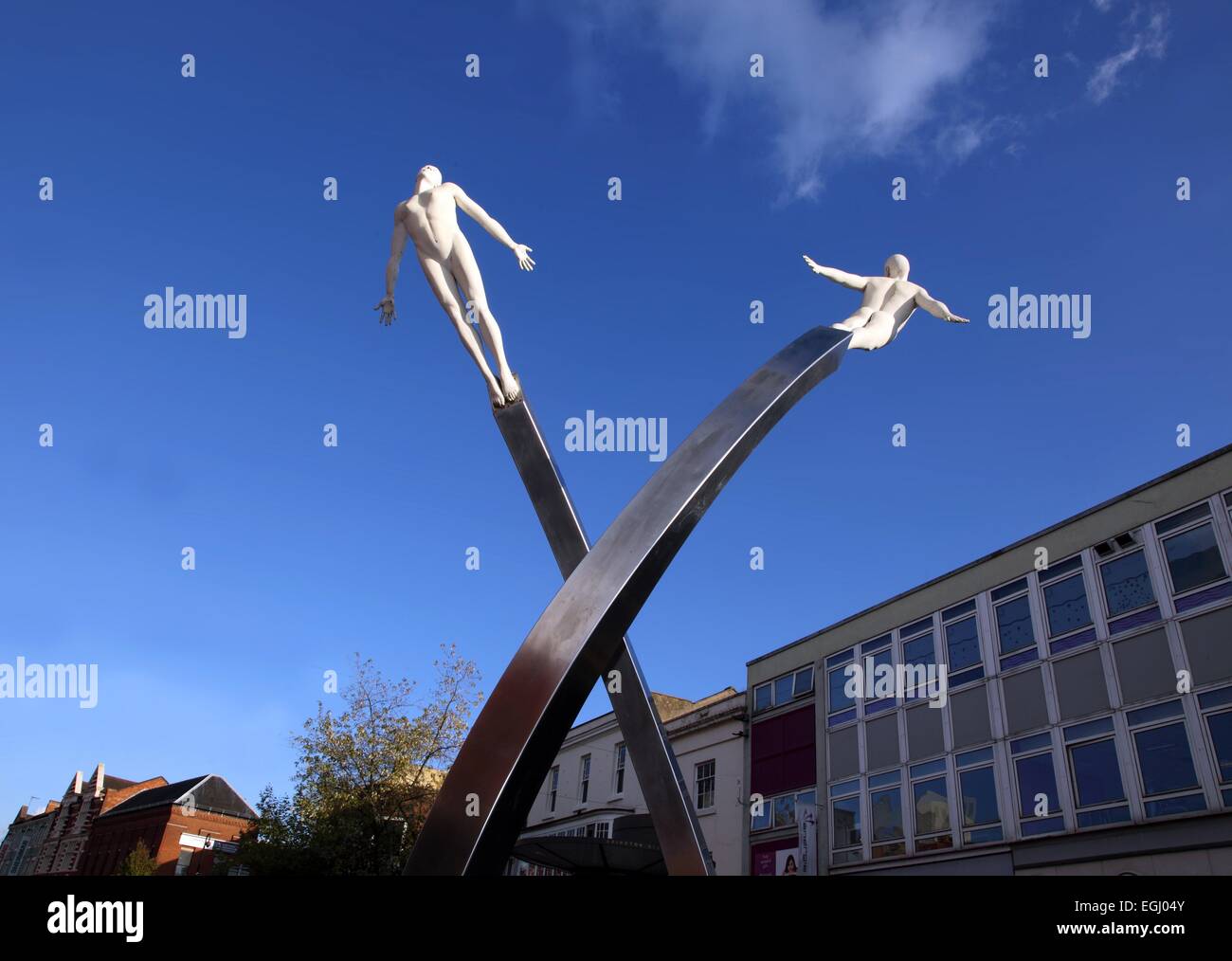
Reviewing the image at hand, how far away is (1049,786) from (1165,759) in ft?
9.05

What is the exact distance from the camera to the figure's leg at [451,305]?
8.80 meters

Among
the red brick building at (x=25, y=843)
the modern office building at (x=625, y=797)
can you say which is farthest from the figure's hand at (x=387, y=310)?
the red brick building at (x=25, y=843)

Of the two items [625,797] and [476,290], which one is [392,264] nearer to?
[476,290]

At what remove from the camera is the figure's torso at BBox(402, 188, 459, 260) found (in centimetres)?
872

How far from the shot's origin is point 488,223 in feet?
29.6

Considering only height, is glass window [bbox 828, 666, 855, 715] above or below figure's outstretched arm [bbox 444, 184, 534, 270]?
below

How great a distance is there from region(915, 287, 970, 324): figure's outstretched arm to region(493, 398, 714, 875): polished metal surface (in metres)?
4.32

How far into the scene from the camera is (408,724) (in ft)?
101

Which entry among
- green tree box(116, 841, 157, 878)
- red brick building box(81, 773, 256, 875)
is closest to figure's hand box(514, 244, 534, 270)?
green tree box(116, 841, 157, 878)

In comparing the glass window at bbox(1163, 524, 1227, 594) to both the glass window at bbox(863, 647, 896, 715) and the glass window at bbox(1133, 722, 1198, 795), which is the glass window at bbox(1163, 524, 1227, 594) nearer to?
the glass window at bbox(1133, 722, 1198, 795)

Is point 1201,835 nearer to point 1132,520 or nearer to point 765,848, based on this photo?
point 1132,520

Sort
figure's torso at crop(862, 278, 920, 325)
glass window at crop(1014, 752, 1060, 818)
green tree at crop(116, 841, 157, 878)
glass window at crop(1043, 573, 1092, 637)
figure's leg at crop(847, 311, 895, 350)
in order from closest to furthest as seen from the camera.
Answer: figure's leg at crop(847, 311, 895, 350)
figure's torso at crop(862, 278, 920, 325)
glass window at crop(1014, 752, 1060, 818)
glass window at crop(1043, 573, 1092, 637)
green tree at crop(116, 841, 157, 878)

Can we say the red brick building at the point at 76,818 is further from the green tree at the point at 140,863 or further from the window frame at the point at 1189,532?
the window frame at the point at 1189,532

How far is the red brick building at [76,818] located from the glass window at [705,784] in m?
71.5
